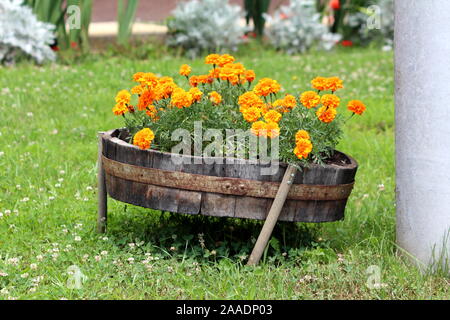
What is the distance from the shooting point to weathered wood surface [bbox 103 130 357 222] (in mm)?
3756

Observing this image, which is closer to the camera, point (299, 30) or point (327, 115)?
point (327, 115)

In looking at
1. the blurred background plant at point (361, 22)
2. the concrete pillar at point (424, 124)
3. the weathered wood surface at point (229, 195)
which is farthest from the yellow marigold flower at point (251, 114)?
the blurred background plant at point (361, 22)

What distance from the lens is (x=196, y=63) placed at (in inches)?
352

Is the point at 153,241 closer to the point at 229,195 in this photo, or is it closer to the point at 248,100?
the point at 229,195

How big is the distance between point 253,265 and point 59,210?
1473mm

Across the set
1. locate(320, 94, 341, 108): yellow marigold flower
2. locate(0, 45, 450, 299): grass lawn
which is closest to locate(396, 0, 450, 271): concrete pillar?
locate(0, 45, 450, 299): grass lawn

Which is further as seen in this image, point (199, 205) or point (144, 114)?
point (144, 114)

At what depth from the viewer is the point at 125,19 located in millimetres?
9242

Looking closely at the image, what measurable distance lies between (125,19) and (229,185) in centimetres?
591

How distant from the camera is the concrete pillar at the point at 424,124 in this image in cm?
376

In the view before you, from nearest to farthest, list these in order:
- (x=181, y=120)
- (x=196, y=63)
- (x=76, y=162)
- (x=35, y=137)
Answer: (x=181, y=120) → (x=76, y=162) → (x=35, y=137) → (x=196, y=63)

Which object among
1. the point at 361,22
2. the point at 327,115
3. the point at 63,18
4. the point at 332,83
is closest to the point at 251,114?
the point at 327,115
